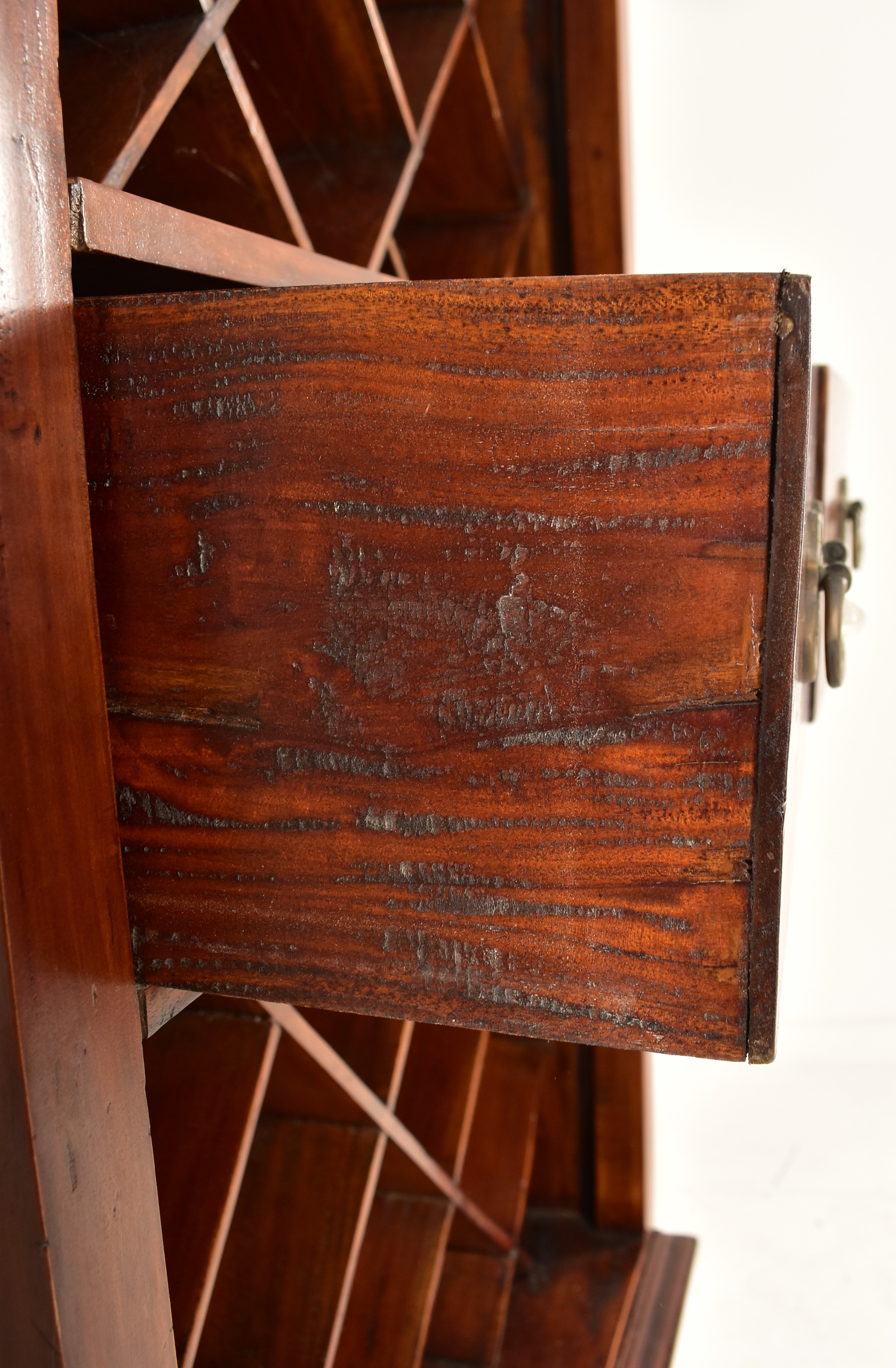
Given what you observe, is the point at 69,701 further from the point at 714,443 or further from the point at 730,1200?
the point at 730,1200

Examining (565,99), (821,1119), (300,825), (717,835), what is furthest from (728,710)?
(821,1119)

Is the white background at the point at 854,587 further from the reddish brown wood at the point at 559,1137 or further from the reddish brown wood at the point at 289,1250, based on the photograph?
the reddish brown wood at the point at 289,1250

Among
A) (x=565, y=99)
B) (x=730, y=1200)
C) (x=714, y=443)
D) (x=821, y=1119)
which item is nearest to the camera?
(x=714, y=443)

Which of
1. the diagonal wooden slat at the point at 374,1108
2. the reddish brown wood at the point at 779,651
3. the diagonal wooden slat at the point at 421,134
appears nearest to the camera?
the reddish brown wood at the point at 779,651

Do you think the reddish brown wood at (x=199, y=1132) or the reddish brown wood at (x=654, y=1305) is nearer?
the reddish brown wood at (x=199, y=1132)

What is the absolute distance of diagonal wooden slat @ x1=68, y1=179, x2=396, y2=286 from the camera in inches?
15.9

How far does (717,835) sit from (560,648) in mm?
87

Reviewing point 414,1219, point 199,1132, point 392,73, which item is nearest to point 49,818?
point 199,1132

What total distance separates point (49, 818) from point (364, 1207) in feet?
1.69

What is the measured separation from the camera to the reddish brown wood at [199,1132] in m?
0.63

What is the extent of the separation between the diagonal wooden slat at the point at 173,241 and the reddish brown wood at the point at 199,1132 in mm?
452

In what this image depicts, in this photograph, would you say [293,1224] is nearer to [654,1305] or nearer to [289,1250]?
[289,1250]

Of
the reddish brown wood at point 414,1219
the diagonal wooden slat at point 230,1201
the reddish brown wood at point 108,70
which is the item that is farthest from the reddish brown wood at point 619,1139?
the reddish brown wood at point 108,70

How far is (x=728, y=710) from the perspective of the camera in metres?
0.39
